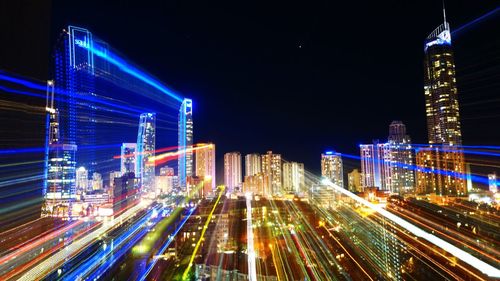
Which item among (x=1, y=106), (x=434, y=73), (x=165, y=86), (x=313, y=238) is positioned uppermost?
(x=434, y=73)

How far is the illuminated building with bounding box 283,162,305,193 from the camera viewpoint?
24.0 metres

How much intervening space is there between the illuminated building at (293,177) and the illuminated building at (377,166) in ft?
17.5

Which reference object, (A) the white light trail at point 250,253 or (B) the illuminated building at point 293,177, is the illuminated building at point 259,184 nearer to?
(B) the illuminated building at point 293,177

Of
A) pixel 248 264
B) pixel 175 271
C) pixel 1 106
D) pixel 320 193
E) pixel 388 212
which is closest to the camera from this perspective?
pixel 1 106

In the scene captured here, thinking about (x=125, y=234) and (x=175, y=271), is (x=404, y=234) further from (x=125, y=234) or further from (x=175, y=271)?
(x=125, y=234)

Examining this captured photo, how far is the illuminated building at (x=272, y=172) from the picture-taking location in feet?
80.5

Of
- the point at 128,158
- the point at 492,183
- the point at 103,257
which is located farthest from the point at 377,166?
the point at 103,257

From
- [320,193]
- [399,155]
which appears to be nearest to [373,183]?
[399,155]

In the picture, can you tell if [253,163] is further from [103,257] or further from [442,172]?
[103,257]

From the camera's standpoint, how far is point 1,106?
5.47 feet

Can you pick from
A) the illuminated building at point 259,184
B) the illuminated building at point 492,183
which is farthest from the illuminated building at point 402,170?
the illuminated building at point 259,184

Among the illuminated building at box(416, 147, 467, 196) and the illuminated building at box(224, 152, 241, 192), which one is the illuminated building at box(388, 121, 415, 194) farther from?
the illuminated building at box(224, 152, 241, 192)

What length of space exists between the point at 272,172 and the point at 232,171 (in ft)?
13.9

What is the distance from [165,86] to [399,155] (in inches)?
947
